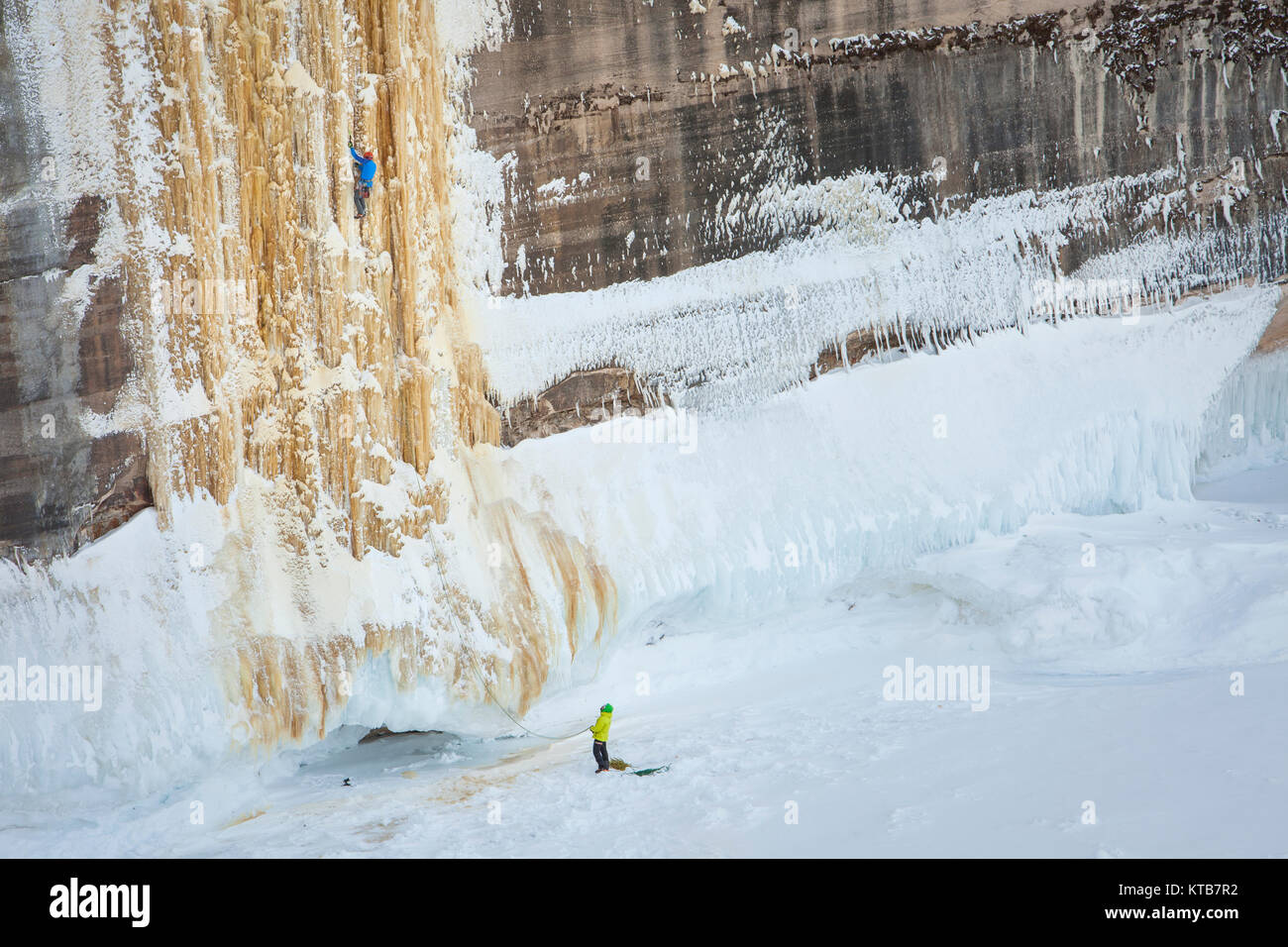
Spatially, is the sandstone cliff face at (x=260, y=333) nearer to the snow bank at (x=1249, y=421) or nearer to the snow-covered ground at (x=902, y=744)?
the snow-covered ground at (x=902, y=744)

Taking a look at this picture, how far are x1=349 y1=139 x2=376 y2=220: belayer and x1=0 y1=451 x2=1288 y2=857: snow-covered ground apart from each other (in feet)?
11.6

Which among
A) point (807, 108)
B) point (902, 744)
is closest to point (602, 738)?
point (902, 744)

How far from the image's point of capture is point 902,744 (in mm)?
6125

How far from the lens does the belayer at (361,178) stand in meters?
7.09

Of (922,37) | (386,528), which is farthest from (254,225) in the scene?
(922,37)

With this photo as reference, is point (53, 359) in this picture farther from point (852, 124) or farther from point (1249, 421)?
point (1249, 421)

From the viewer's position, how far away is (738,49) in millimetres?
7535

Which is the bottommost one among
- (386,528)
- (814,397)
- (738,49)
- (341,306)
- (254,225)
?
(386,528)

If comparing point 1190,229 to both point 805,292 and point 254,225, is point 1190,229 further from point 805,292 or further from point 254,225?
point 254,225

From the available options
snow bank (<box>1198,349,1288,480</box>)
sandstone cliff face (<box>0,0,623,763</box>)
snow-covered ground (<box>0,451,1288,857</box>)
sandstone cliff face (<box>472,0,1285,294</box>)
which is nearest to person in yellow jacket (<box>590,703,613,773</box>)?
snow-covered ground (<box>0,451,1288,857</box>)

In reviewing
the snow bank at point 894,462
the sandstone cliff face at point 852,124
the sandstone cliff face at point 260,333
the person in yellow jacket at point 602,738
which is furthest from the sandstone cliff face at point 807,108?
the person in yellow jacket at point 602,738

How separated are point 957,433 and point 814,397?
1.10m

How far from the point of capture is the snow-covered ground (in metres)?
5.11

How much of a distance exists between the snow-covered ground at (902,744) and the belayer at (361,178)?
140 inches
